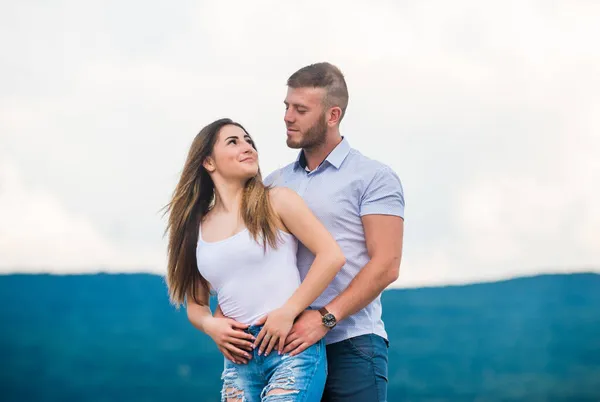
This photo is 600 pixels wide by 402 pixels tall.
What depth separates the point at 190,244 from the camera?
249 cm

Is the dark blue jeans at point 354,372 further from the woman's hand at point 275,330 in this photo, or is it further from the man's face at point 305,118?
the man's face at point 305,118

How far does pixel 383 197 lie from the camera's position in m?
2.57

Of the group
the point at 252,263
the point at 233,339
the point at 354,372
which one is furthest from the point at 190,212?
the point at 354,372

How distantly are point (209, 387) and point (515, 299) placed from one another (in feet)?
8.25

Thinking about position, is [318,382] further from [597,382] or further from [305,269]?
[597,382]

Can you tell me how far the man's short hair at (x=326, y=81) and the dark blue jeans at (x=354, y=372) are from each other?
2.52 ft

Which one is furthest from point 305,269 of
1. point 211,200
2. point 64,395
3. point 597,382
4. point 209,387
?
point 597,382

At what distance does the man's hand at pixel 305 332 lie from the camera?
223 cm

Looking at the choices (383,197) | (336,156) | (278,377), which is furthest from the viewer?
(336,156)

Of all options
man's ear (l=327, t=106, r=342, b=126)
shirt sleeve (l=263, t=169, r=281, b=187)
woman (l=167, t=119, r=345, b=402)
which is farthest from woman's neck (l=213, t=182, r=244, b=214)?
man's ear (l=327, t=106, r=342, b=126)

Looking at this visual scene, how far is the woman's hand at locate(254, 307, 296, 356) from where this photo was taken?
2.22m

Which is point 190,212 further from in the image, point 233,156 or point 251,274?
point 251,274

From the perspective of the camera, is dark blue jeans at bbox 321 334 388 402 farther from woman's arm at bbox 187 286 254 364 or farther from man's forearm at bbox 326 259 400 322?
woman's arm at bbox 187 286 254 364

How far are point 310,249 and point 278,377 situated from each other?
352mm
